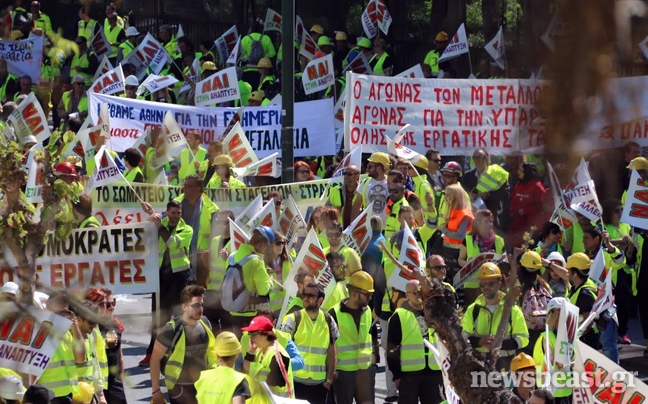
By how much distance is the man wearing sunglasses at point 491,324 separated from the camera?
8.98 meters

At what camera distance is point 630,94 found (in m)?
2.44

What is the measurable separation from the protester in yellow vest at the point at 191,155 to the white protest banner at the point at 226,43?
7285 millimetres

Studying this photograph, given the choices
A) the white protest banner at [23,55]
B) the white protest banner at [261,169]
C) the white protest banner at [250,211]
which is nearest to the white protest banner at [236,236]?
the white protest banner at [250,211]

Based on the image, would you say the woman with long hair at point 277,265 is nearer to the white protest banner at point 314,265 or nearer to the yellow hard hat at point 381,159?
the white protest banner at point 314,265

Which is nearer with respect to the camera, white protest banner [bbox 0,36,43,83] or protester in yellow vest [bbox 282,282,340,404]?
protester in yellow vest [bbox 282,282,340,404]

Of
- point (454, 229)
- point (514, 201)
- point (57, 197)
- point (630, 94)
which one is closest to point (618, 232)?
point (454, 229)

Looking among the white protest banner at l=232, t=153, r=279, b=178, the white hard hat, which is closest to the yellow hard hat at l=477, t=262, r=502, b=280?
the white hard hat

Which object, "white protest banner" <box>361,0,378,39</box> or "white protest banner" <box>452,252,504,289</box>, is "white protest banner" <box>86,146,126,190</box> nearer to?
"white protest banner" <box>452,252,504,289</box>

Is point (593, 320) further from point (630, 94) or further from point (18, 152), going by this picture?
point (630, 94)

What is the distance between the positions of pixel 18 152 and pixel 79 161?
9.73 m

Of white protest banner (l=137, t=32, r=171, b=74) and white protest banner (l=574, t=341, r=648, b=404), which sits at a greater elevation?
white protest banner (l=137, t=32, r=171, b=74)

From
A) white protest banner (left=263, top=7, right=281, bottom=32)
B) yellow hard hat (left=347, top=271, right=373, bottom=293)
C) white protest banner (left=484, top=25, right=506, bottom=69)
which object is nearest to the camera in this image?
white protest banner (left=484, top=25, right=506, bottom=69)

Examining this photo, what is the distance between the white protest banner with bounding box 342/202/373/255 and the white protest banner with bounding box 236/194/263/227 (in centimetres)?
102

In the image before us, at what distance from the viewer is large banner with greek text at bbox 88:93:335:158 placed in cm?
1494
